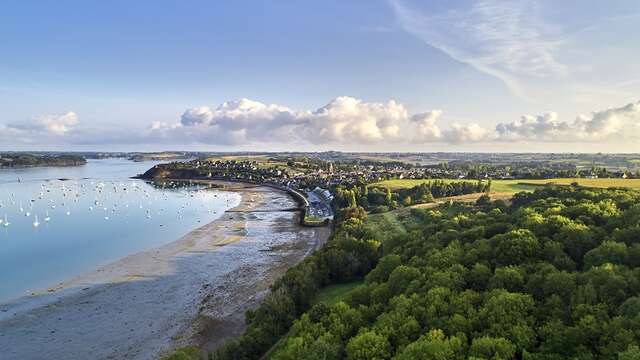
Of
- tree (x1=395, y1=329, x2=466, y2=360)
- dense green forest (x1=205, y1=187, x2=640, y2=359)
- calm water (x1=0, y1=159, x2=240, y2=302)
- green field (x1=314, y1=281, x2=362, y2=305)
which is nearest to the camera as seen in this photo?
tree (x1=395, y1=329, x2=466, y2=360)

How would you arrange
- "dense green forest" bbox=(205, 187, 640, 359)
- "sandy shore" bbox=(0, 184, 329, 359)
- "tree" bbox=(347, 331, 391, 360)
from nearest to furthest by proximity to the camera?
"dense green forest" bbox=(205, 187, 640, 359)
"tree" bbox=(347, 331, 391, 360)
"sandy shore" bbox=(0, 184, 329, 359)

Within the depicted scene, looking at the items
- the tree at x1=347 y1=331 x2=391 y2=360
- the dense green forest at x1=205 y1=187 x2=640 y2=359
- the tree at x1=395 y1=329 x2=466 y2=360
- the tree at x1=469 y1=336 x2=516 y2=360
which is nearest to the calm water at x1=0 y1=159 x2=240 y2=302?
the dense green forest at x1=205 y1=187 x2=640 y2=359

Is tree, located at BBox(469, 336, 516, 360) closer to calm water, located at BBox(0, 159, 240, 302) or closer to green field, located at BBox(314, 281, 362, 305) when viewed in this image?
green field, located at BBox(314, 281, 362, 305)

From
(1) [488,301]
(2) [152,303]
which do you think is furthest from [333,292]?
(1) [488,301]

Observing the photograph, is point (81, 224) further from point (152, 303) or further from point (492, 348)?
point (492, 348)

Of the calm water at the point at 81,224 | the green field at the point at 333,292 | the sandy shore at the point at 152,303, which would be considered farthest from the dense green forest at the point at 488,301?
the calm water at the point at 81,224

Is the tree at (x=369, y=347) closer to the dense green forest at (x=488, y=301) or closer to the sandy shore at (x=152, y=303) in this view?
the dense green forest at (x=488, y=301)
